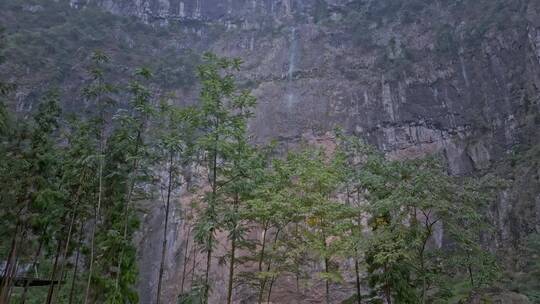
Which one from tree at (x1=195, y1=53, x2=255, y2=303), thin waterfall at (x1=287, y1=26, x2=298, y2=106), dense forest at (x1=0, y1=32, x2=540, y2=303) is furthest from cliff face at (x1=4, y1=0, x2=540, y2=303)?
tree at (x1=195, y1=53, x2=255, y2=303)

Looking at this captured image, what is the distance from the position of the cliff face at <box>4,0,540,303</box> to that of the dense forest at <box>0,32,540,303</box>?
493 inches

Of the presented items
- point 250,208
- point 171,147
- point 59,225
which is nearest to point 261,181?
point 250,208

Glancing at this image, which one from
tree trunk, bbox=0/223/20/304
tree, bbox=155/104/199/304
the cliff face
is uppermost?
the cliff face

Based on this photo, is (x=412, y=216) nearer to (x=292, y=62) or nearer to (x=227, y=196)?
(x=227, y=196)

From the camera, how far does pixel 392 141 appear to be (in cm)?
3447

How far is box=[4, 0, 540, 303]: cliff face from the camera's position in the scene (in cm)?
2941

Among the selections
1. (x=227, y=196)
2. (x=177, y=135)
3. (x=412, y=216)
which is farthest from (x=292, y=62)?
(x=412, y=216)

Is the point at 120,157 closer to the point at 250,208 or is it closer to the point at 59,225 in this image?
the point at 59,225

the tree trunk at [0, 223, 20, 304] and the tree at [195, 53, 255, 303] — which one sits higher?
the tree at [195, 53, 255, 303]

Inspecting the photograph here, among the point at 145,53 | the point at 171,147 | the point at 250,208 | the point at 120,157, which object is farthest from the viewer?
the point at 145,53

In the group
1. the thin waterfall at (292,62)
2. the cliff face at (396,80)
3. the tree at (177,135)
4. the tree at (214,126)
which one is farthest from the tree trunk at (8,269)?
the thin waterfall at (292,62)

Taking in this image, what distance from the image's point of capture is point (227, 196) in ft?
44.7

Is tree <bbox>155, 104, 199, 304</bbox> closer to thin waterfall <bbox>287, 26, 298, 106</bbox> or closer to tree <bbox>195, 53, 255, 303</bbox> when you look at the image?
tree <bbox>195, 53, 255, 303</bbox>

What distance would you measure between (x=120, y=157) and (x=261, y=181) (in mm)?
4869
